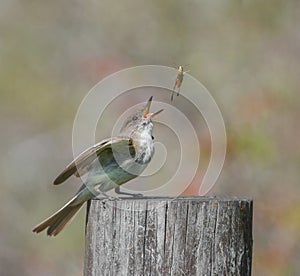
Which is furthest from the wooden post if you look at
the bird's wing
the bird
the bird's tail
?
the bird's tail

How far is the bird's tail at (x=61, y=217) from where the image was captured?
18.0ft

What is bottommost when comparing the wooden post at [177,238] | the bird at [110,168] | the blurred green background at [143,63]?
the wooden post at [177,238]

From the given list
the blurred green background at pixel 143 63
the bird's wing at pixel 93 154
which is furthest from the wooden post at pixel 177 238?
the blurred green background at pixel 143 63

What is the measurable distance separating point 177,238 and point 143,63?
5.96m

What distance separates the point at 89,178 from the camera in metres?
5.49

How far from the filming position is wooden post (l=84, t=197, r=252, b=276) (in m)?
4.36

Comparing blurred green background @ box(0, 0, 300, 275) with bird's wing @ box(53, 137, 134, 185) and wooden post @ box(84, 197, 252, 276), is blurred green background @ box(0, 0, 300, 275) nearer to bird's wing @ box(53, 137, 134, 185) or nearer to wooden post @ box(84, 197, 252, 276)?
bird's wing @ box(53, 137, 134, 185)

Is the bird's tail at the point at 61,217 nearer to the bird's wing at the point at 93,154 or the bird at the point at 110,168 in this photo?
the bird at the point at 110,168

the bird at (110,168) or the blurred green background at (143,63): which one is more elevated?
the blurred green background at (143,63)

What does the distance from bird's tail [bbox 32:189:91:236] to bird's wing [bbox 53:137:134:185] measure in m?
0.16

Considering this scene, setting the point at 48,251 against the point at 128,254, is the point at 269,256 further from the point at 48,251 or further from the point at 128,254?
the point at 128,254

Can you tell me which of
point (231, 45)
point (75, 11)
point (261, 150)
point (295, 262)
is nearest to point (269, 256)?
point (295, 262)

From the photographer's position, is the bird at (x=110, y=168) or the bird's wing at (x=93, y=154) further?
the bird at (x=110, y=168)

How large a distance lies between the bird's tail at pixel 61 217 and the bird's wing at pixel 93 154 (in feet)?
0.54
